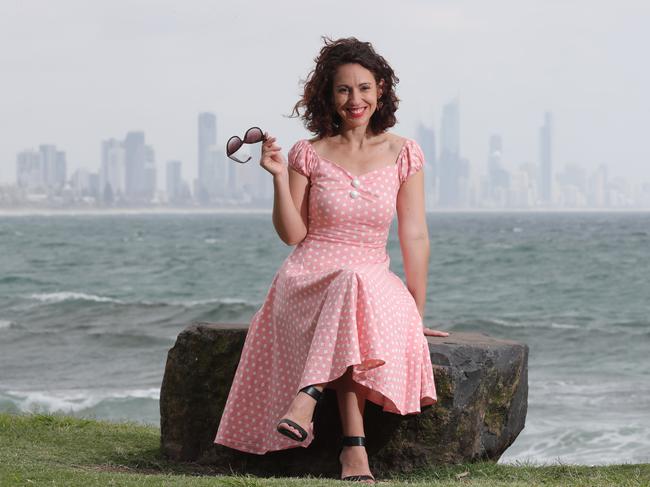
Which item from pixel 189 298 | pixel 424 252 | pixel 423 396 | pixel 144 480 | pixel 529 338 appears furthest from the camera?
pixel 189 298

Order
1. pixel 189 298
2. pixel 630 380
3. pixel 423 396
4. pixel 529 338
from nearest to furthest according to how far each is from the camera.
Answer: pixel 423 396 < pixel 630 380 < pixel 529 338 < pixel 189 298

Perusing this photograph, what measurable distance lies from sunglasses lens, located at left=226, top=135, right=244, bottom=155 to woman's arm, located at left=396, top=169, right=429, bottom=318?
816 mm

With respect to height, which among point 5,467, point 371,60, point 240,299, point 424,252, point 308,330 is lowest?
point 240,299

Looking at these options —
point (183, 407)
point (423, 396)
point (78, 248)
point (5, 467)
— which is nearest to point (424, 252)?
point (423, 396)

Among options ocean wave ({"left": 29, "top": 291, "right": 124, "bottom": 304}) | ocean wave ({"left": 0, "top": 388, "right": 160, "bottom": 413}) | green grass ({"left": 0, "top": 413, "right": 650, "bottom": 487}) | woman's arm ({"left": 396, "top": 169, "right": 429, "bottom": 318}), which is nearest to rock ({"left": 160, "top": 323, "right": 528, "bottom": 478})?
green grass ({"left": 0, "top": 413, "right": 650, "bottom": 487})

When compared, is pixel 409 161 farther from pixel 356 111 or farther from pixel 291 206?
pixel 291 206

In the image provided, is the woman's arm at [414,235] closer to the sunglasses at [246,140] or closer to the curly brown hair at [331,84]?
the curly brown hair at [331,84]

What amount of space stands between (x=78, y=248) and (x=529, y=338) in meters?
35.2

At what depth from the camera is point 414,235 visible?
4.73 metres

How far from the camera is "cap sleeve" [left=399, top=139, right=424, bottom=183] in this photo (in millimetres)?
4762

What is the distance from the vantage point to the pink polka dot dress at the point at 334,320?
4.21 meters

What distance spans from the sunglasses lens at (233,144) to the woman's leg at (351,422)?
1.02 meters

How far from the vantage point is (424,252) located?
4.76 metres

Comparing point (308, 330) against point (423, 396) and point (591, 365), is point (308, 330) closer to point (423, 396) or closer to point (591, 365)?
point (423, 396)
